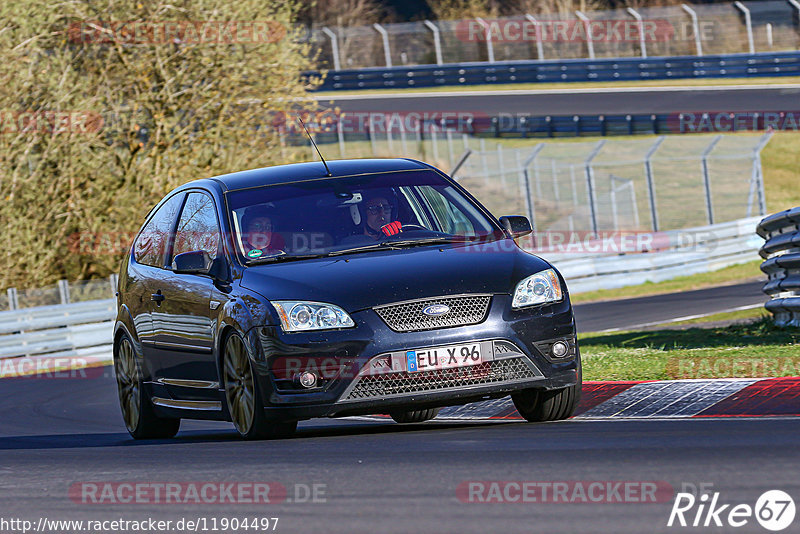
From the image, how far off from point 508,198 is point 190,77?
34.9 feet

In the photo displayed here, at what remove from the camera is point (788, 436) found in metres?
6.53

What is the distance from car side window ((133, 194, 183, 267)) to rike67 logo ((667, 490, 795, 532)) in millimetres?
5386

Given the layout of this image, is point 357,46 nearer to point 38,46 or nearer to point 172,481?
point 38,46

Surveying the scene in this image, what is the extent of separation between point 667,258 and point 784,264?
Answer: 15843mm

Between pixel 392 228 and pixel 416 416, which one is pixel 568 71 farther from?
pixel 392 228

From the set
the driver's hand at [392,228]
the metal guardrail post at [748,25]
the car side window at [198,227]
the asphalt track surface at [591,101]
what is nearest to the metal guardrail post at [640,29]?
the asphalt track surface at [591,101]

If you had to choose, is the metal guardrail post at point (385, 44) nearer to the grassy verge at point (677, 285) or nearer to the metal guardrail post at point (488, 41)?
the metal guardrail post at point (488, 41)

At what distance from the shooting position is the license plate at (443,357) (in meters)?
7.55

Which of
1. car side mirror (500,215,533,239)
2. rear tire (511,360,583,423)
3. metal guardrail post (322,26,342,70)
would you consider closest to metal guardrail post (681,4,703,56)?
metal guardrail post (322,26,342,70)

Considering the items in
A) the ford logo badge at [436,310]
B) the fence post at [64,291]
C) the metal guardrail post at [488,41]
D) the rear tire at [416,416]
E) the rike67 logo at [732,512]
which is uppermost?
the rike67 logo at [732,512]

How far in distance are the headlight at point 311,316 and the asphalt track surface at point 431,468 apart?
0.65 m

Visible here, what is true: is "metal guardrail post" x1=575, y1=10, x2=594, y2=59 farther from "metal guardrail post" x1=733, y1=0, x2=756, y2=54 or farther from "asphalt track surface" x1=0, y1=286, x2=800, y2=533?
"asphalt track surface" x1=0, y1=286, x2=800, y2=533

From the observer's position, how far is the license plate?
7555 millimetres

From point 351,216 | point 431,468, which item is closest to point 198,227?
point 351,216
